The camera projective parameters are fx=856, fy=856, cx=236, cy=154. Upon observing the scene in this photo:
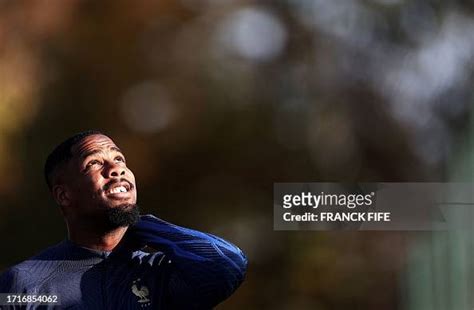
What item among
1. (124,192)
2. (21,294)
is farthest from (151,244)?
(21,294)

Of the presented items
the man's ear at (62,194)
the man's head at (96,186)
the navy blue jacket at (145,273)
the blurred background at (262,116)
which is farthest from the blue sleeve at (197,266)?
the blurred background at (262,116)

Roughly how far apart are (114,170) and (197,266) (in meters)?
0.33

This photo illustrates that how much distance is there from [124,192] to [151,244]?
15 cm

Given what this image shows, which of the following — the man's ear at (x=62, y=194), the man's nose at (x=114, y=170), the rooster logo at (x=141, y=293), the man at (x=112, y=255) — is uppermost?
the man's nose at (x=114, y=170)

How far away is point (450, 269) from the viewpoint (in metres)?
2.37

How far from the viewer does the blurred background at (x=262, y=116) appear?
2396 mm

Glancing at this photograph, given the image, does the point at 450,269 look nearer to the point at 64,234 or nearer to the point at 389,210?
the point at 389,210

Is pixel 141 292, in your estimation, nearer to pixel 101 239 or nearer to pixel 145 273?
pixel 145 273

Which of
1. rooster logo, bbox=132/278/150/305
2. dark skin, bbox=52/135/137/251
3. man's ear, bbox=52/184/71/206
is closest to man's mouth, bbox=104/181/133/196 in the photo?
dark skin, bbox=52/135/137/251

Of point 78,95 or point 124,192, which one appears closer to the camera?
point 124,192

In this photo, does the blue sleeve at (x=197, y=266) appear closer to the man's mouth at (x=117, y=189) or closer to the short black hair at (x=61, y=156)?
the man's mouth at (x=117, y=189)

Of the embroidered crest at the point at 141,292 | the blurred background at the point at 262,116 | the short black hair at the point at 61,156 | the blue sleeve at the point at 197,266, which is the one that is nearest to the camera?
the blue sleeve at the point at 197,266

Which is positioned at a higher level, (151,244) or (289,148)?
(289,148)

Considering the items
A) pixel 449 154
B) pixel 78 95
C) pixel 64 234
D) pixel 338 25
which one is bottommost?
pixel 64 234
